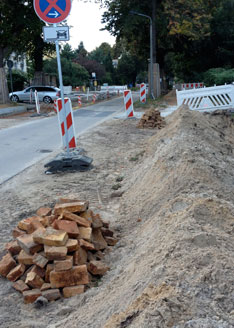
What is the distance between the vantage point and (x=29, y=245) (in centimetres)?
362

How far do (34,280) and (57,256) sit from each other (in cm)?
30

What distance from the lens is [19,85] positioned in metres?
41.8

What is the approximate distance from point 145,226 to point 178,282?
1826mm

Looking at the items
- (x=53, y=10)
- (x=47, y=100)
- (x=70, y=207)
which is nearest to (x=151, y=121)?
(x=53, y=10)

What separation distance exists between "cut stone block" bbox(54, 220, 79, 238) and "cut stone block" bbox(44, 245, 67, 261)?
0.24 metres

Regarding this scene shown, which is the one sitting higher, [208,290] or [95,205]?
[208,290]

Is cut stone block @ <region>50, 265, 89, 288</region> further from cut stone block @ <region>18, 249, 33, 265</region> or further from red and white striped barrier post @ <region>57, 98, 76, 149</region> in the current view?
red and white striped barrier post @ <region>57, 98, 76, 149</region>

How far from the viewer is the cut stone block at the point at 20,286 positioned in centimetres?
347

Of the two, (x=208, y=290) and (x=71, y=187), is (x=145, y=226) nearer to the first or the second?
(x=208, y=290)

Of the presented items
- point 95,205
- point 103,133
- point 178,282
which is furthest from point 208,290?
point 103,133

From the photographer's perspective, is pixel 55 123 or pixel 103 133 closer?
pixel 103 133

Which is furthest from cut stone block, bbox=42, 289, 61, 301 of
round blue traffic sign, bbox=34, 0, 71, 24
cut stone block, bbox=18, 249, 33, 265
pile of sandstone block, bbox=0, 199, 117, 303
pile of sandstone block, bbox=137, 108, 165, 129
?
pile of sandstone block, bbox=137, 108, 165, 129

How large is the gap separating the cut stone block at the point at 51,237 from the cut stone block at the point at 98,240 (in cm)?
56

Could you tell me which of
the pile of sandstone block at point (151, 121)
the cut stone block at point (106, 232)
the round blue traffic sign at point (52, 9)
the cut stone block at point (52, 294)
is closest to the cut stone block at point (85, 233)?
the cut stone block at point (106, 232)
